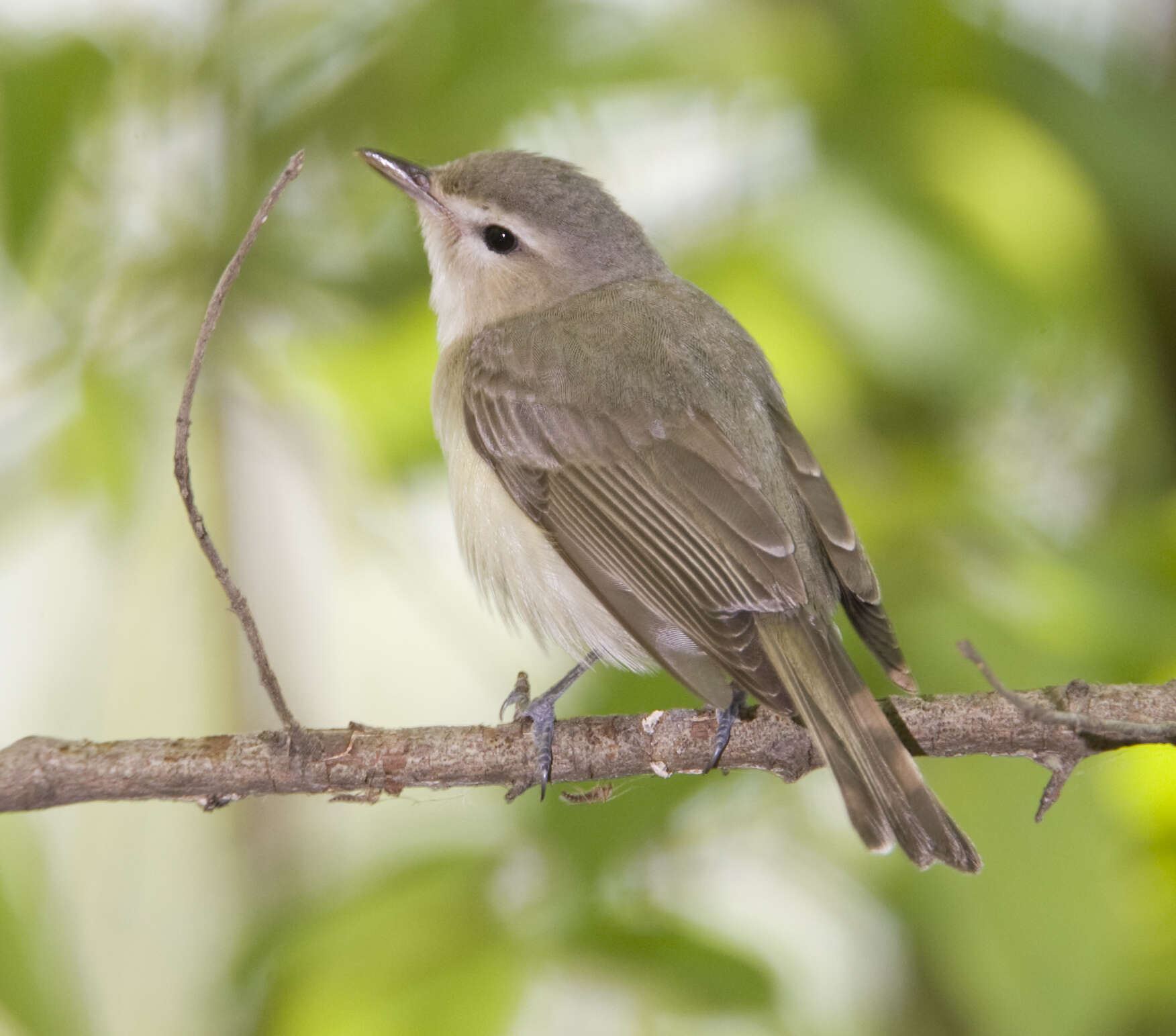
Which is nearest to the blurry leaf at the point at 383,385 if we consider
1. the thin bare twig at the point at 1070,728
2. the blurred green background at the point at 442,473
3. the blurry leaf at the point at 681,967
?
the blurred green background at the point at 442,473

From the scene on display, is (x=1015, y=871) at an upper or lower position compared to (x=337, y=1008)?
lower

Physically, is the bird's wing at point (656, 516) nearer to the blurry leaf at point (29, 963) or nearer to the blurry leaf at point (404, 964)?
the blurry leaf at point (404, 964)

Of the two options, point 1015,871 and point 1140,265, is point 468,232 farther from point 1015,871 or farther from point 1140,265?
point 1015,871

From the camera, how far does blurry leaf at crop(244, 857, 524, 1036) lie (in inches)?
80.0

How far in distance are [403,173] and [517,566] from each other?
34.5 inches

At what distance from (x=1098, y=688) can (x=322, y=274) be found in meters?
1.73

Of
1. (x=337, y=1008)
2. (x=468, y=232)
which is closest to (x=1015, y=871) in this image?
(x=337, y=1008)

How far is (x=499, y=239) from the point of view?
9.13ft

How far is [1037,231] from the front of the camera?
2.32m

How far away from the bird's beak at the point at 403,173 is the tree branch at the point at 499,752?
1211mm

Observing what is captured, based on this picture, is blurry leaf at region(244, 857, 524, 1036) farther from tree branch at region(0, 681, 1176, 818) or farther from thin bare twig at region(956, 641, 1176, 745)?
thin bare twig at region(956, 641, 1176, 745)

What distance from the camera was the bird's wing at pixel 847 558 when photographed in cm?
218

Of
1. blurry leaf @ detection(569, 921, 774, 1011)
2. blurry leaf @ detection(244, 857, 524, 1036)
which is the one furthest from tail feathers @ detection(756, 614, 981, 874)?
blurry leaf @ detection(244, 857, 524, 1036)

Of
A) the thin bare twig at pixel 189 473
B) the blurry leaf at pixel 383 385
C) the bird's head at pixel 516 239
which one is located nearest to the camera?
the thin bare twig at pixel 189 473
